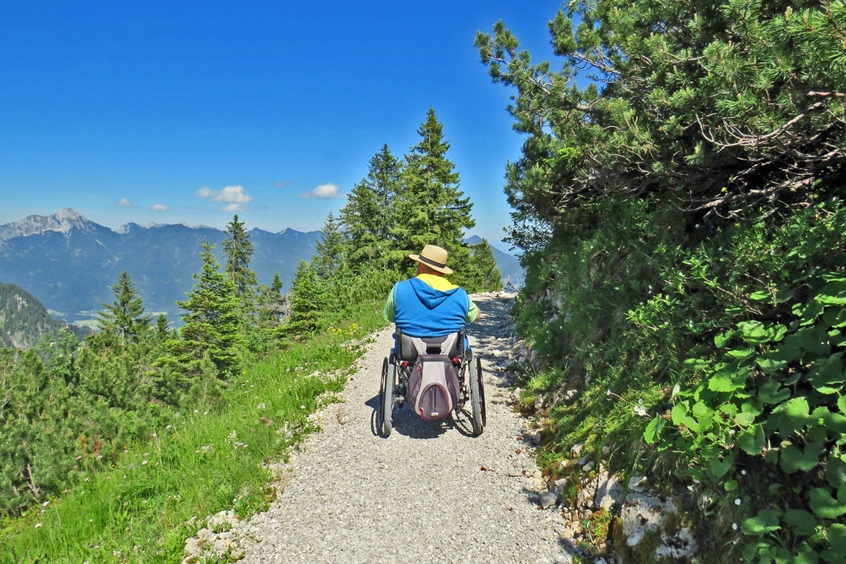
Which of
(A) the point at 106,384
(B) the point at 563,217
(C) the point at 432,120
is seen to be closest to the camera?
(B) the point at 563,217

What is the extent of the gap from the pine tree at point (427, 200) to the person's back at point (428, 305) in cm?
1949

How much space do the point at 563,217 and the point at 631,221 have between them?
306 cm

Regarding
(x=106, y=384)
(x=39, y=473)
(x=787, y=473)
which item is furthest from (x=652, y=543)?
(x=106, y=384)

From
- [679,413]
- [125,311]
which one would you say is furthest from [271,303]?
[679,413]

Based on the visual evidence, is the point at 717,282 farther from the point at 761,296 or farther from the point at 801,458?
the point at 801,458

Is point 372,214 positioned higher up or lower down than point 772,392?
higher up

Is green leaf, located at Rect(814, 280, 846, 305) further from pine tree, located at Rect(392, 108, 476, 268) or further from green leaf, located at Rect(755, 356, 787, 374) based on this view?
pine tree, located at Rect(392, 108, 476, 268)

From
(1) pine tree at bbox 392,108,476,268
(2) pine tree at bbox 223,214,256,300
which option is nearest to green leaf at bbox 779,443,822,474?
(1) pine tree at bbox 392,108,476,268

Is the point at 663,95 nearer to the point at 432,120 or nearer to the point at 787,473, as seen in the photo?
the point at 787,473

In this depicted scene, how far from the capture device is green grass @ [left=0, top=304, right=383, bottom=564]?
4117 mm

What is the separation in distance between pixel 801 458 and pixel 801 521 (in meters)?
0.33

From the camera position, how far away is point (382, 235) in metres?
33.7

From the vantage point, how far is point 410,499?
4457 millimetres

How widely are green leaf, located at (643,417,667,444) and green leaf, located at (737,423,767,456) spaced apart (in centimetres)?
63
